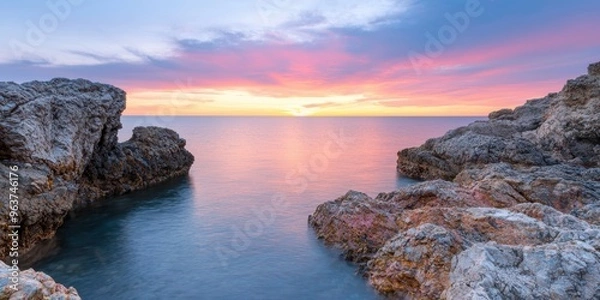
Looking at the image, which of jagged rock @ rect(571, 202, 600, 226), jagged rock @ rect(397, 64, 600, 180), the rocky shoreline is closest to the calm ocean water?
the rocky shoreline

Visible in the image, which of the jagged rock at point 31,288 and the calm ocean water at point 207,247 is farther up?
the jagged rock at point 31,288

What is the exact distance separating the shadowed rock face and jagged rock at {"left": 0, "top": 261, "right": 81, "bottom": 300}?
39.5 ft

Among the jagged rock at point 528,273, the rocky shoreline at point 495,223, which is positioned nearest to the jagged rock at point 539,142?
the rocky shoreline at point 495,223

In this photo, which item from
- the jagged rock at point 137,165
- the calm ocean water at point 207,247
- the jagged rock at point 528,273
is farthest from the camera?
the jagged rock at point 137,165

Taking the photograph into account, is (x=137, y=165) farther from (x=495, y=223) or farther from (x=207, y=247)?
(x=495, y=223)

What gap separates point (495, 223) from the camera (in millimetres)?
18344

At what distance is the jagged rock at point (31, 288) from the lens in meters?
10.9

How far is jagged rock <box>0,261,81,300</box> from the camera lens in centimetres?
1095

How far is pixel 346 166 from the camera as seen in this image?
67.3 meters

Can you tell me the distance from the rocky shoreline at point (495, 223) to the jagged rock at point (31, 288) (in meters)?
11.9

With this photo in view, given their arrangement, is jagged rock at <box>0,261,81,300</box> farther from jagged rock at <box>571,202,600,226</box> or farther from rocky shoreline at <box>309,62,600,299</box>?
jagged rock at <box>571,202,600,226</box>

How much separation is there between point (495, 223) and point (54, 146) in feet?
88.2

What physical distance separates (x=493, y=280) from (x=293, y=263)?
14.4 metres

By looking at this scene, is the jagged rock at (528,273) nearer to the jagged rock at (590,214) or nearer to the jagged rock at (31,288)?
the jagged rock at (590,214)
